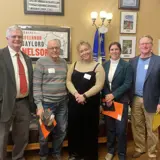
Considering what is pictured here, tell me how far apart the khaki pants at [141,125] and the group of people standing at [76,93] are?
1 cm

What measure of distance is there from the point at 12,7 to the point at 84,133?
7.54 ft

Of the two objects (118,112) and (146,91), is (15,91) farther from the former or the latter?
(146,91)

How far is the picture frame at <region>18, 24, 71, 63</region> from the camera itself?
3389 mm

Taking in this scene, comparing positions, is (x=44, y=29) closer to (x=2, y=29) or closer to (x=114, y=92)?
(x=2, y=29)

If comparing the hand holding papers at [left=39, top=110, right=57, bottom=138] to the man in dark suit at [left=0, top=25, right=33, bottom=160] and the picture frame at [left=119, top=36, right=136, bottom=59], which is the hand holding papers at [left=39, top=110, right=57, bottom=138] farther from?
the picture frame at [left=119, top=36, right=136, bottom=59]

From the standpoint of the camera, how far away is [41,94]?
2260 millimetres

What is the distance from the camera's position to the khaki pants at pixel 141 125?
2494mm

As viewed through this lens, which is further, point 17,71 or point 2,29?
point 2,29

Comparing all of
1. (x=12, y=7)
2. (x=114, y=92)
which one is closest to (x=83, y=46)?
(x=114, y=92)

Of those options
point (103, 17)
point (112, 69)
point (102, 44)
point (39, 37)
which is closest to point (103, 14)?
point (103, 17)

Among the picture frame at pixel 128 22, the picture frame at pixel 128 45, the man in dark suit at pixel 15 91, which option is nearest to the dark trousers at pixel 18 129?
the man in dark suit at pixel 15 91

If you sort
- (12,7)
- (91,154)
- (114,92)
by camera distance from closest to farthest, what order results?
(114,92), (91,154), (12,7)

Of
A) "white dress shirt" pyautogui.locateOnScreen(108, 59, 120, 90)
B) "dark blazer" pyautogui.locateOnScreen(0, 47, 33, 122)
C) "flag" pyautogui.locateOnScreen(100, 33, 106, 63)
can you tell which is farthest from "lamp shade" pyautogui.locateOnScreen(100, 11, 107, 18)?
"dark blazer" pyautogui.locateOnScreen(0, 47, 33, 122)

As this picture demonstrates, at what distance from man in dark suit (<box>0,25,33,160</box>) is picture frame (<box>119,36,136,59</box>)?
205cm
